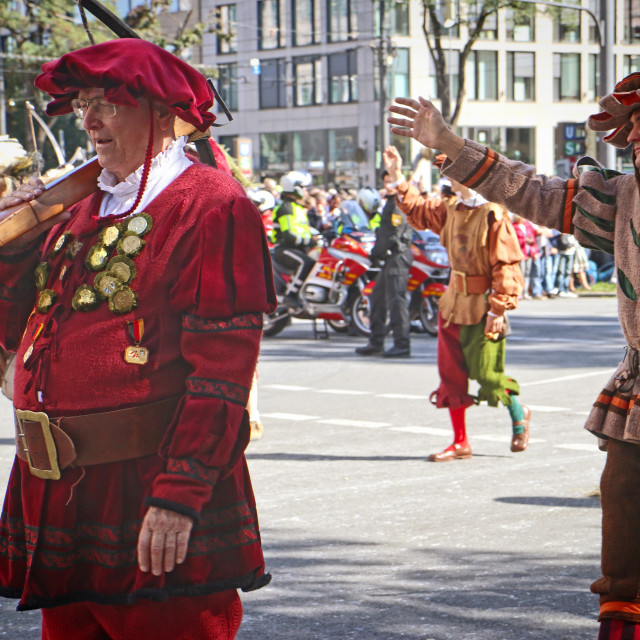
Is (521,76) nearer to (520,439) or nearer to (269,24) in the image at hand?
(269,24)

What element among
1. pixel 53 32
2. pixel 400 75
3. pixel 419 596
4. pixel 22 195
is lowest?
pixel 419 596

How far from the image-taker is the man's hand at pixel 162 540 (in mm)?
2836

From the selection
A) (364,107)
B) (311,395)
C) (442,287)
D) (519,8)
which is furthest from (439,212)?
(364,107)

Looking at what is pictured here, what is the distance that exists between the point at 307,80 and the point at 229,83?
15.1 feet

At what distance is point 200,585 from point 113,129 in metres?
1.07

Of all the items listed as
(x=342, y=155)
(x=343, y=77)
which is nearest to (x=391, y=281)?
(x=342, y=155)

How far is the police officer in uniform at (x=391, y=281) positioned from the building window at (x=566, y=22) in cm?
1656

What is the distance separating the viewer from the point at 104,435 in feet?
9.60

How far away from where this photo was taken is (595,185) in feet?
12.8

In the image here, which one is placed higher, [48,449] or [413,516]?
[48,449]

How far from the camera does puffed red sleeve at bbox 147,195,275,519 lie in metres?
2.85

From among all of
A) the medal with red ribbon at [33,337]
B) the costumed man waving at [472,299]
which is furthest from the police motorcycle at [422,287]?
the medal with red ribbon at [33,337]

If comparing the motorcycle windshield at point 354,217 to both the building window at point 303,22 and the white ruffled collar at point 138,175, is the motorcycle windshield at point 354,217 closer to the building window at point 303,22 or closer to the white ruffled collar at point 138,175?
the white ruffled collar at point 138,175

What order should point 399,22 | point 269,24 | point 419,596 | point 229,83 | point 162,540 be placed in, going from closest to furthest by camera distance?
1. point 162,540
2. point 419,596
3. point 399,22
4. point 269,24
5. point 229,83
